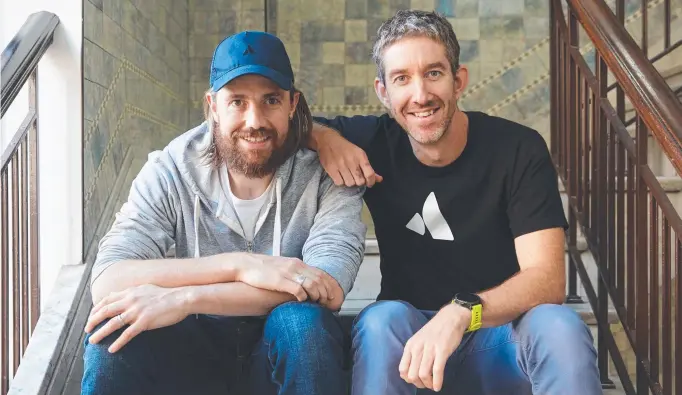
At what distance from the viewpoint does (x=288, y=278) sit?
150 centimetres

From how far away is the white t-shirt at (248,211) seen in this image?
176 cm

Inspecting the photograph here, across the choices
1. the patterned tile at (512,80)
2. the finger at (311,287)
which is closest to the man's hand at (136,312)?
the finger at (311,287)

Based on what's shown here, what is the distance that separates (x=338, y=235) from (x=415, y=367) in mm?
399

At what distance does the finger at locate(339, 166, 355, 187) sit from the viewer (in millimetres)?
1714

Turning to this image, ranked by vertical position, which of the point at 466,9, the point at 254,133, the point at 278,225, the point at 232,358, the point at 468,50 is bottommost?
the point at 232,358

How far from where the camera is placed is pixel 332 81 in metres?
4.20

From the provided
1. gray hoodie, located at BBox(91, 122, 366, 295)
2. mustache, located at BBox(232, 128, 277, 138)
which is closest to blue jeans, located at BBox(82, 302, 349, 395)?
gray hoodie, located at BBox(91, 122, 366, 295)

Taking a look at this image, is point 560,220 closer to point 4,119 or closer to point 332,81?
point 4,119

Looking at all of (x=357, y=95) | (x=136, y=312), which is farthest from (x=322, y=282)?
(x=357, y=95)

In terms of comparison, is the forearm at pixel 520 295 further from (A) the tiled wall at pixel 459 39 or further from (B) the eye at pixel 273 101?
(A) the tiled wall at pixel 459 39

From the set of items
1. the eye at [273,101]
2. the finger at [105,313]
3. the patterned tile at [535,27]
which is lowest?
the finger at [105,313]

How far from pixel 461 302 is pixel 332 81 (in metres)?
2.88

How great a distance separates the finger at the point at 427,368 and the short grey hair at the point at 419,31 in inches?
28.6

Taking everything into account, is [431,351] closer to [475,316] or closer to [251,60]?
[475,316]
